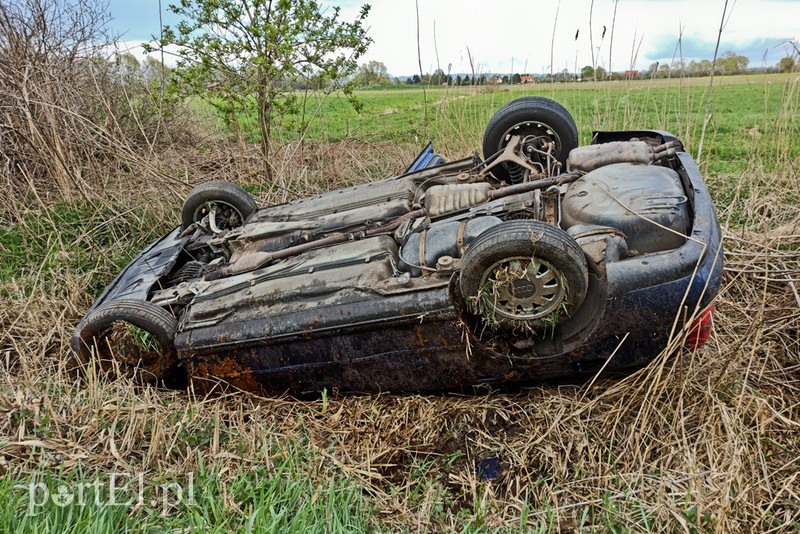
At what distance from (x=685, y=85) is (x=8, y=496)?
688 centimetres

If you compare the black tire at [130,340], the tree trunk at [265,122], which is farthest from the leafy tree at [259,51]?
the black tire at [130,340]

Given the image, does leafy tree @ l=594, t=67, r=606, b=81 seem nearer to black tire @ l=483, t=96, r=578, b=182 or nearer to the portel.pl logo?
black tire @ l=483, t=96, r=578, b=182

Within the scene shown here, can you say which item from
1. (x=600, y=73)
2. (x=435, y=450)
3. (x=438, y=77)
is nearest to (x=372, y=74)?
(x=438, y=77)

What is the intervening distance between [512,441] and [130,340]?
92.0 inches

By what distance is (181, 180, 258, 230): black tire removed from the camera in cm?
488

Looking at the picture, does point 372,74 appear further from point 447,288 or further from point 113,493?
point 113,493

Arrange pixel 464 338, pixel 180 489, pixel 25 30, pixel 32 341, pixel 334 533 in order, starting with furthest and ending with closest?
pixel 25 30 < pixel 32 341 < pixel 464 338 < pixel 180 489 < pixel 334 533

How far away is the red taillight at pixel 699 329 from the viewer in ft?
9.18

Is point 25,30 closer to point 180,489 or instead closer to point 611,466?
point 180,489

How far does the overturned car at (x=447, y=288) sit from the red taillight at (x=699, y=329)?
0.01 metres

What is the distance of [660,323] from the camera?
9.29ft

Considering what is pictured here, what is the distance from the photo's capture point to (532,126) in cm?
464

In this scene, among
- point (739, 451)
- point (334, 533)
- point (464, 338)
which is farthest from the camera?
point (464, 338)

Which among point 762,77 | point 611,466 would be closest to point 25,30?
point 611,466
